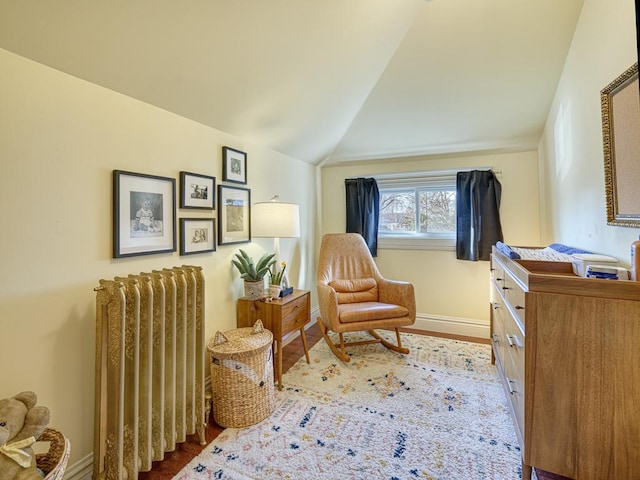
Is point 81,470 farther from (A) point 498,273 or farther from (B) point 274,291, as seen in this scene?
(A) point 498,273

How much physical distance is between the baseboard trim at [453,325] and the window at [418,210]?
810mm

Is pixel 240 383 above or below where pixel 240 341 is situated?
below

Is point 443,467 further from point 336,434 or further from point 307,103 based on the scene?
point 307,103

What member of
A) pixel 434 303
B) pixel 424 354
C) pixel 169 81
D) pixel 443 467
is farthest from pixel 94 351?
pixel 434 303

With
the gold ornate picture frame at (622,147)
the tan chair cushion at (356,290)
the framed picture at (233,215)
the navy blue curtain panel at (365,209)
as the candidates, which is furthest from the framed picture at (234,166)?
the gold ornate picture frame at (622,147)

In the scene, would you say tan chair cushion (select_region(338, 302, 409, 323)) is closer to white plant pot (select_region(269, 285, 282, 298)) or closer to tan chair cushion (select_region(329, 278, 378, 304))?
tan chair cushion (select_region(329, 278, 378, 304))

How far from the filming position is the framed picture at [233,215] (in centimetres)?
224

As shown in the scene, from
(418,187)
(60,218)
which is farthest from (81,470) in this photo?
(418,187)

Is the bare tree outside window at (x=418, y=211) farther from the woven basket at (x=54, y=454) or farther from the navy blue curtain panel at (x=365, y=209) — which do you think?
the woven basket at (x=54, y=454)

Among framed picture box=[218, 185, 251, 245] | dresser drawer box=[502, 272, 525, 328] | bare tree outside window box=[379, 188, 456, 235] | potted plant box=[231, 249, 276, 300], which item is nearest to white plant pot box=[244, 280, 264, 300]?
potted plant box=[231, 249, 276, 300]

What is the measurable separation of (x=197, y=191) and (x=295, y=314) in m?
1.21

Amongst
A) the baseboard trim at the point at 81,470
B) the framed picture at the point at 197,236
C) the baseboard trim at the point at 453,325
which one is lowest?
the baseboard trim at the point at 81,470

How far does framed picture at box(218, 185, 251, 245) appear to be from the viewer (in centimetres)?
224

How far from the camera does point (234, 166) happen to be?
2354mm
